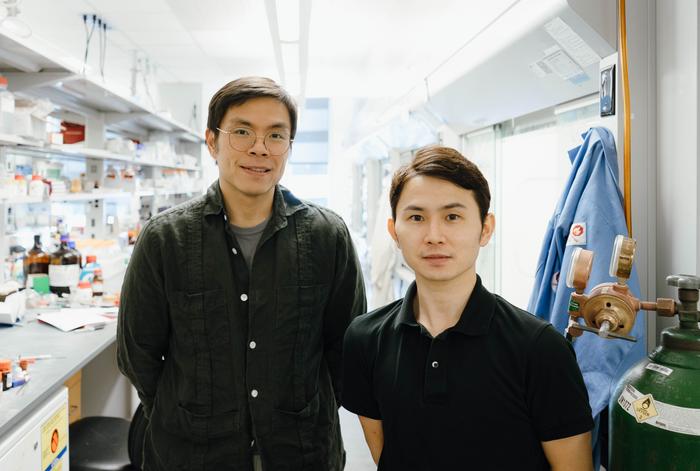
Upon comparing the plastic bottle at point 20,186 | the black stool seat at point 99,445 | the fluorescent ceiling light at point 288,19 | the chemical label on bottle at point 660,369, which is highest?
the fluorescent ceiling light at point 288,19

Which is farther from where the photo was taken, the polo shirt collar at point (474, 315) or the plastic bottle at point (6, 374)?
the plastic bottle at point (6, 374)

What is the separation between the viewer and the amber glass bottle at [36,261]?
2.88m

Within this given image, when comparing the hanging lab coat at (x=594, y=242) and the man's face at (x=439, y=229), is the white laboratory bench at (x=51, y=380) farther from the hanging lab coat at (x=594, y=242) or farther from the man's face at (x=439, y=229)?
the hanging lab coat at (x=594, y=242)

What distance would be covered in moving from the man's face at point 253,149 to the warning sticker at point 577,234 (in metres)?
0.84

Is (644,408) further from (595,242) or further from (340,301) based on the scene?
(340,301)

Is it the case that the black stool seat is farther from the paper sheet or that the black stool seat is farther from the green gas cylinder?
the green gas cylinder

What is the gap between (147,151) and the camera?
445 centimetres

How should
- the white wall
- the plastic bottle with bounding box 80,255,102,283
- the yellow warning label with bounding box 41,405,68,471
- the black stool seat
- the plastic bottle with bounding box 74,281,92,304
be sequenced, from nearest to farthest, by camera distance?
the white wall
the yellow warning label with bounding box 41,405,68,471
the black stool seat
the plastic bottle with bounding box 74,281,92,304
the plastic bottle with bounding box 80,255,102,283

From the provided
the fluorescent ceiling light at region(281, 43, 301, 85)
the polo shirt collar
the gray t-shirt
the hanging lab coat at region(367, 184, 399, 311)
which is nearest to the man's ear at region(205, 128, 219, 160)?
the gray t-shirt

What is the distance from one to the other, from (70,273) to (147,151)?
189 centimetres

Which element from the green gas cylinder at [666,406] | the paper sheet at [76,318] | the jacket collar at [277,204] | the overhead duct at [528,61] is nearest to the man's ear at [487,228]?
the green gas cylinder at [666,406]

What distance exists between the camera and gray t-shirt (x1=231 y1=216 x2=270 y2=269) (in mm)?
1599

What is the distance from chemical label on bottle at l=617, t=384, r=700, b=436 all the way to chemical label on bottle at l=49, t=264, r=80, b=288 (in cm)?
261

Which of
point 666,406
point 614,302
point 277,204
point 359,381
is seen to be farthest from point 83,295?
point 666,406
